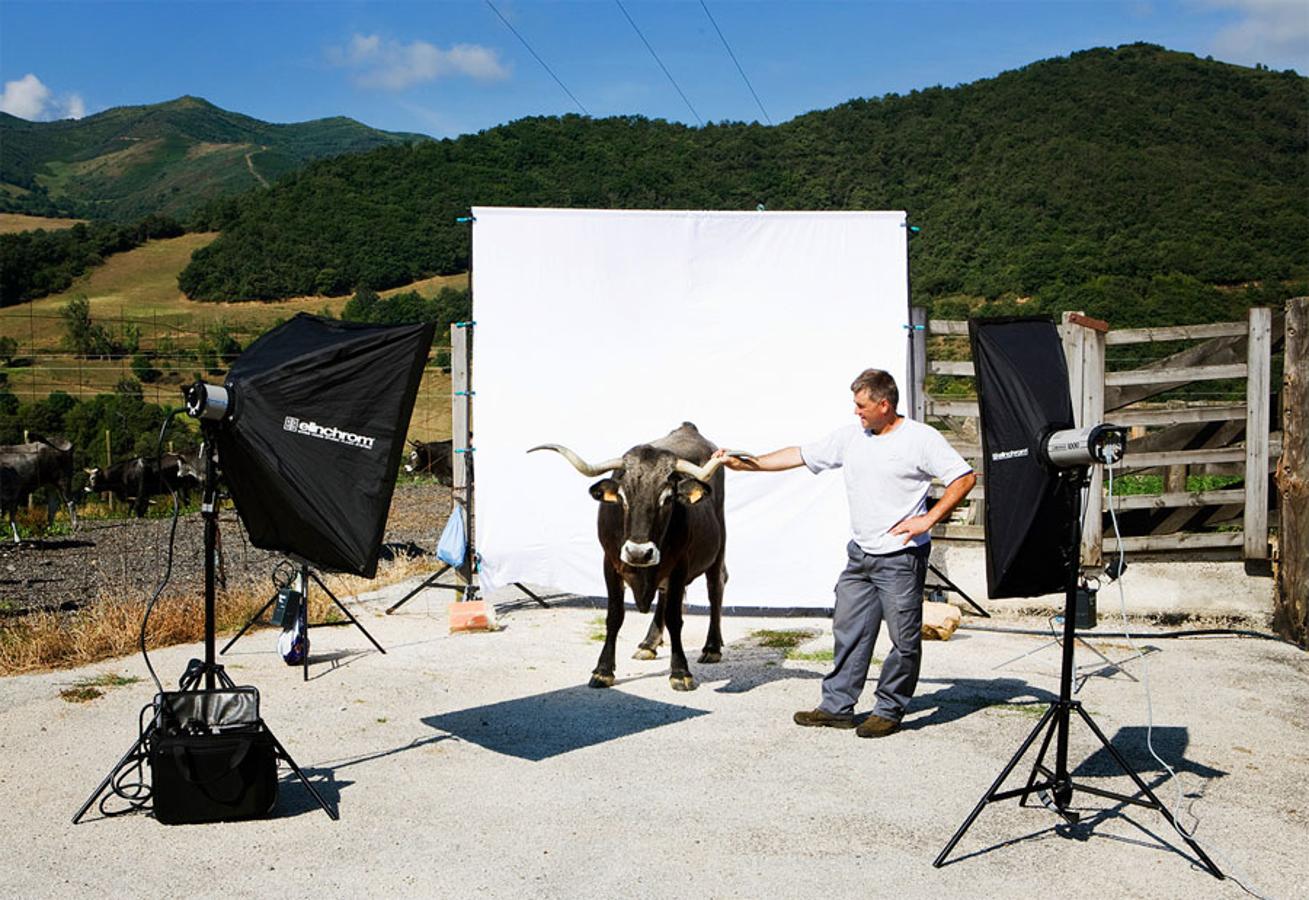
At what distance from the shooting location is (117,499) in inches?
1046

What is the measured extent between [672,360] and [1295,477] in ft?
17.6

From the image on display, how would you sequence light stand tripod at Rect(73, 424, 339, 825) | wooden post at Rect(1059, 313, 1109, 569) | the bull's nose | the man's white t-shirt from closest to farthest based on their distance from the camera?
light stand tripod at Rect(73, 424, 339, 825) < the man's white t-shirt < the bull's nose < wooden post at Rect(1059, 313, 1109, 569)

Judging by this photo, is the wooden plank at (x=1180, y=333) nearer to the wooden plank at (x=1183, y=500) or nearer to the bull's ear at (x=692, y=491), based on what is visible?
the wooden plank at (x=1183, y=500)

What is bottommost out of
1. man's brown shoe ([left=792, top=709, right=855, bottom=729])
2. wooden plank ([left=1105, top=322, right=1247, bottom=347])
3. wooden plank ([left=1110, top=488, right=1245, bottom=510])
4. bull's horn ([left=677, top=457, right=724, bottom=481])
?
man's brown shoe ([left=792, top=709, right=855, bottom=729])

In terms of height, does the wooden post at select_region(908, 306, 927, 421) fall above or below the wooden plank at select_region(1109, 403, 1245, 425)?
above

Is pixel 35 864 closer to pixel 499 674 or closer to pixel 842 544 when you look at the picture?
pixel 499 674

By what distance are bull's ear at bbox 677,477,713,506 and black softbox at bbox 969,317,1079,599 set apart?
2.57 m

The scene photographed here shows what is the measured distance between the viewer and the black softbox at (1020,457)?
5613 mm

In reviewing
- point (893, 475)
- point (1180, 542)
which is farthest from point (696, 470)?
point (1180, 542)

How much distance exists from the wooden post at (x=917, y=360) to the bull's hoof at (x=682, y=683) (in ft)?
12.5

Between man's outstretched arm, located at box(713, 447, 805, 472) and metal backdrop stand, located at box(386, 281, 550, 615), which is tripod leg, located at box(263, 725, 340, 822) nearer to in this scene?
man's outstretched arm, located at box(713, 447, 805, 472)

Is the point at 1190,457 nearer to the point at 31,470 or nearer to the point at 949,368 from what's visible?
the point at 949,368

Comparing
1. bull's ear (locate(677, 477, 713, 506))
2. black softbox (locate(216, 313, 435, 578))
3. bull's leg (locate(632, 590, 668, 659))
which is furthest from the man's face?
bull's leg (locate(632, 590, 668, 659))

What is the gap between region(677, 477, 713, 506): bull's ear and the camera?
7988mm
